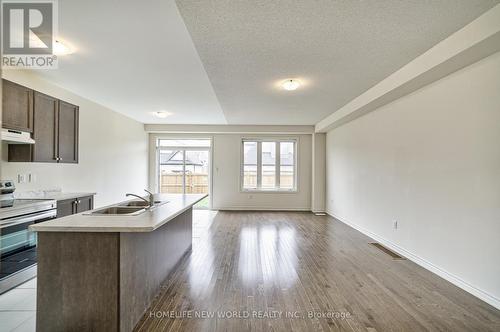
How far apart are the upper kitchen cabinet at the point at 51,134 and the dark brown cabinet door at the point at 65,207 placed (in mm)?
663

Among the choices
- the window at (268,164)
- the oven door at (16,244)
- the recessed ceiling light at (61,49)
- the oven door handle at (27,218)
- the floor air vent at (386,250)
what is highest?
the recessed ceiling light at (61,49)

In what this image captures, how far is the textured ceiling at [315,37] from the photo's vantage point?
2070mm

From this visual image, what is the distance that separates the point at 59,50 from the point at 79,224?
229 centimetres

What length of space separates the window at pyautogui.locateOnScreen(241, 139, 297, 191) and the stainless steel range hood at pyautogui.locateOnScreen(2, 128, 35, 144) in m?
5.39

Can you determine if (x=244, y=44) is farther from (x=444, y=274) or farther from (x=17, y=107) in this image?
(x=444, y=274)

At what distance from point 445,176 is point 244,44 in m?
2.86

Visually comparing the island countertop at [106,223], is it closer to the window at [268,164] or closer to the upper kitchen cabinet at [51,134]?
the upper kitchen cabinet at [51,134]

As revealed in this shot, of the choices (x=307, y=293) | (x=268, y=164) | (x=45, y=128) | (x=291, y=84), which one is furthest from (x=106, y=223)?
(x=268, y=164)

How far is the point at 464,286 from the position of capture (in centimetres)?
274

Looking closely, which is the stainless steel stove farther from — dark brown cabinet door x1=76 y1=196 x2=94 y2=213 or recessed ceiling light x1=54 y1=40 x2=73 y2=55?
recessed ceiling light x1=54 y1=40 x2=73 y2=55

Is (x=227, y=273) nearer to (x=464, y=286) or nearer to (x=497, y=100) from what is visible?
(x=464, y=286)

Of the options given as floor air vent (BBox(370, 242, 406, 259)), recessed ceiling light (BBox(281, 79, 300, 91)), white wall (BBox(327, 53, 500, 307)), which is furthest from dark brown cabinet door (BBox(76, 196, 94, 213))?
white wall (BBox(327, 53, 500, 307))

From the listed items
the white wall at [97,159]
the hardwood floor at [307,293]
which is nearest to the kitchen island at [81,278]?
the hardwood floor at [307,293]

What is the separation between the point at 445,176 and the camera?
306 centimetres
